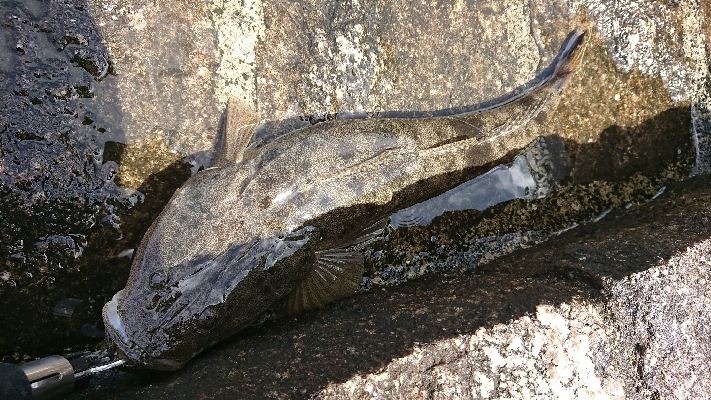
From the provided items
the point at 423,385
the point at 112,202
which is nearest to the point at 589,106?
the point at 423,385

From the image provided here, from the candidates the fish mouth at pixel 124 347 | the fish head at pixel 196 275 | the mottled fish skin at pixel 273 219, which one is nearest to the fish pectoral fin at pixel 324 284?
the mottled fish skin at pixel 273 219

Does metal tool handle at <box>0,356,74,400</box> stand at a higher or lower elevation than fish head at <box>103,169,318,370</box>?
lower

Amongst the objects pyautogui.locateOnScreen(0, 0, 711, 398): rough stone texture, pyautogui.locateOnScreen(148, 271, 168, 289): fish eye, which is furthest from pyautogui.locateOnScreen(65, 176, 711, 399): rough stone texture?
pyautogui.locateOnScreen(148, 271, 168, 289): fish eye

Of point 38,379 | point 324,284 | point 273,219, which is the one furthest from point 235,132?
point 38,379

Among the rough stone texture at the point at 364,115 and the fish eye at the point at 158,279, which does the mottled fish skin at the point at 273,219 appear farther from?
the rough stone texture at the point at 364,115

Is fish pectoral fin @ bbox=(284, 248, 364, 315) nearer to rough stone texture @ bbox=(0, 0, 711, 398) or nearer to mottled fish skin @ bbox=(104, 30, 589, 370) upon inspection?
mottled fish skin @ bbox=(104, 30, 589, 370)

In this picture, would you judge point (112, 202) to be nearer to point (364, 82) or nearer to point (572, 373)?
point (364, 82)
